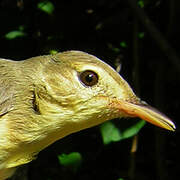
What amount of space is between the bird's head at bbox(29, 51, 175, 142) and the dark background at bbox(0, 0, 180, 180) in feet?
2.92

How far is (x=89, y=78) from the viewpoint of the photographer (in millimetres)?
2691

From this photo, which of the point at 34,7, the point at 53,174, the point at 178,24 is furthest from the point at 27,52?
the point at 178,24

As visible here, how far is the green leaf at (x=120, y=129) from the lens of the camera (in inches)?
133

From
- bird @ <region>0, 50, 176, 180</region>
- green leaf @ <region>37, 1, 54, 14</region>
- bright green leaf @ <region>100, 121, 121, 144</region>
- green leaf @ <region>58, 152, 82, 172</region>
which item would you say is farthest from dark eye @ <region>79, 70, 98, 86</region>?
green leaf @ <region>37, 1, 54, 14</region>

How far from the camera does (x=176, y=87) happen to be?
160 inches

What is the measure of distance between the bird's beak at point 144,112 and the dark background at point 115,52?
0.95m

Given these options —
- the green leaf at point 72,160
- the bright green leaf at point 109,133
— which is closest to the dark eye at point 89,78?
the bright green leaf at point 109,133

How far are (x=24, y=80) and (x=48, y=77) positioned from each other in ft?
0.50

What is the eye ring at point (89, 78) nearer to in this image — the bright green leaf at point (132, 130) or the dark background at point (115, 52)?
the bright green leaf at point (132, 130)

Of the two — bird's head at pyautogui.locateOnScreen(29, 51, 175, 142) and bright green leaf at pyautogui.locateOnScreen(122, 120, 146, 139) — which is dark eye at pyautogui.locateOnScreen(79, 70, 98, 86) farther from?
bright green leaf at pyautogui.locateOnScreen(122, 120, 146, 139)

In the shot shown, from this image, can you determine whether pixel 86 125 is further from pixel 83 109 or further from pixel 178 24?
pixel 178 24

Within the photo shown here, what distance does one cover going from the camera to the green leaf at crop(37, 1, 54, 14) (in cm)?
366

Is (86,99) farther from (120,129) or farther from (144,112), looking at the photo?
(120,129)

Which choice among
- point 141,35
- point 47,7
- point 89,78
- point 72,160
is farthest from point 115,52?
point 89,78
